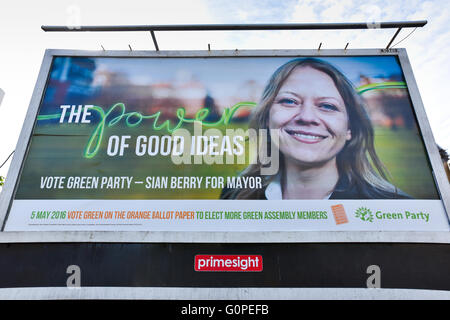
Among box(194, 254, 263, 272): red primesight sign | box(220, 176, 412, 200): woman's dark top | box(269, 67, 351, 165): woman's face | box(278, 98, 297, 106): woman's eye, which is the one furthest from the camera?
box(278, 98, 297, 106): woman's eye

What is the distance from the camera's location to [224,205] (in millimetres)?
3740

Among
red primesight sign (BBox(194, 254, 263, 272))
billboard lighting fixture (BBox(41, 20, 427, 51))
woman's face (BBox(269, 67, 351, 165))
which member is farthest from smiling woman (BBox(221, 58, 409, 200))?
red primesight sign (BBox(194, 254, 263, 272))

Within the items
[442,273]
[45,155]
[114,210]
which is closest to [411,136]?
[442,273]

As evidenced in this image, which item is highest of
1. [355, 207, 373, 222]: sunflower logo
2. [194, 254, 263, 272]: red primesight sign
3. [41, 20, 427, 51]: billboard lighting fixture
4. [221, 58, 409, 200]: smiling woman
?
[41, 20, 427, 51]: billboard lighting fixture

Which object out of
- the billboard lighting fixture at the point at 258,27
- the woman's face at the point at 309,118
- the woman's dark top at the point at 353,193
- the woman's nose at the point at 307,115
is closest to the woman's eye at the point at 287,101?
the woman's face at the point at 309,118

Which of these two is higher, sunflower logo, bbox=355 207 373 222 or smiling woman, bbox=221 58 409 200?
smiling woman, bbox=221 58 409 200

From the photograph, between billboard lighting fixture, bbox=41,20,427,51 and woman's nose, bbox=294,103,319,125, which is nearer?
woman's nose, bbox=294,103,319,125

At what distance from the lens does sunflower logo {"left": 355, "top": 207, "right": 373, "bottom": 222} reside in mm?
3657

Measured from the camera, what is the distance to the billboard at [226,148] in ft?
12.1

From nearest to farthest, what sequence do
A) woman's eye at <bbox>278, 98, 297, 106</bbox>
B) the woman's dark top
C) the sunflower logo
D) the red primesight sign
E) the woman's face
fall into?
the red primesight sign → the sunflower logo → the woman's dark top → the woman's face → woman's eye at <bbox>278, 98, 297, 106</bbox>

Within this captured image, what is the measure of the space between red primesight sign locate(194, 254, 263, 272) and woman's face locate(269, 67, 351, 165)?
5.22 feet

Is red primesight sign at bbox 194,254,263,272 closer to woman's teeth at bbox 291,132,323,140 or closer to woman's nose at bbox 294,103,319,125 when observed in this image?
woman's teeth at bbox 291,132,323,140

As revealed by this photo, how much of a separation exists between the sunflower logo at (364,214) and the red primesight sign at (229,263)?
1.47m

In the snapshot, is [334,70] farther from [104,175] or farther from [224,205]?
[104,175]
